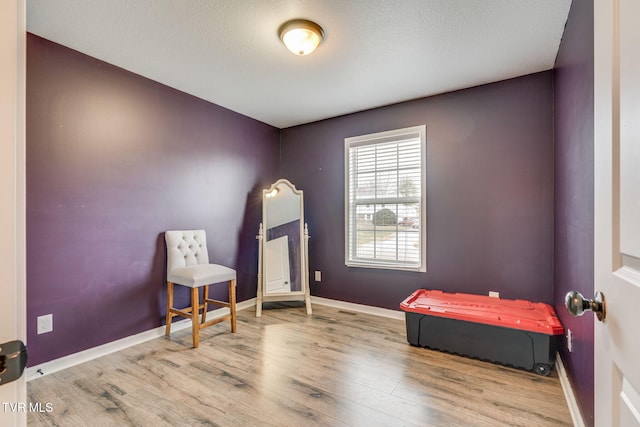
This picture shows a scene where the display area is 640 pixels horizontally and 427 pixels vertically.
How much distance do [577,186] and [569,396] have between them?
1228 millimetres

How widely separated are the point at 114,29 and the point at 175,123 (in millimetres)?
964

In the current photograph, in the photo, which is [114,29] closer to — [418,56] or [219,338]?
[418,56]

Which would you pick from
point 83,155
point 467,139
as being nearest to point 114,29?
point 83,155

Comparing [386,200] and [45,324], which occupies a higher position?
[386,200]

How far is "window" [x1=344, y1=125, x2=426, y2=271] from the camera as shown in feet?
10.1

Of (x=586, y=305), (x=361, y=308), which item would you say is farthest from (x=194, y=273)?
(x=586, y=305)

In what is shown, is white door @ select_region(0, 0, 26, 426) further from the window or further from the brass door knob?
the window

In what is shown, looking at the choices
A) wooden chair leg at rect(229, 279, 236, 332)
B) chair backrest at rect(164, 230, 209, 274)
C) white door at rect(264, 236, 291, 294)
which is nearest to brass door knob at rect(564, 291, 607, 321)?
wooden chair leg at rect(229, 279, 236, 332)

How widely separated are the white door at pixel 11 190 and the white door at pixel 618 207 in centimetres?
103

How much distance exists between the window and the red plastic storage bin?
67 cm

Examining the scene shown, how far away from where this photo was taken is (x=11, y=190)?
0.47 m

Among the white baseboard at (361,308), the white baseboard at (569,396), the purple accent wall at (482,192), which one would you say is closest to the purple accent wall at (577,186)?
the white baseboard at (569,396)

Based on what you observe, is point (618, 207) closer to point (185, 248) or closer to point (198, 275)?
point (198, 275)

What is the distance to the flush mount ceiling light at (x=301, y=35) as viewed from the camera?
1.91 m
